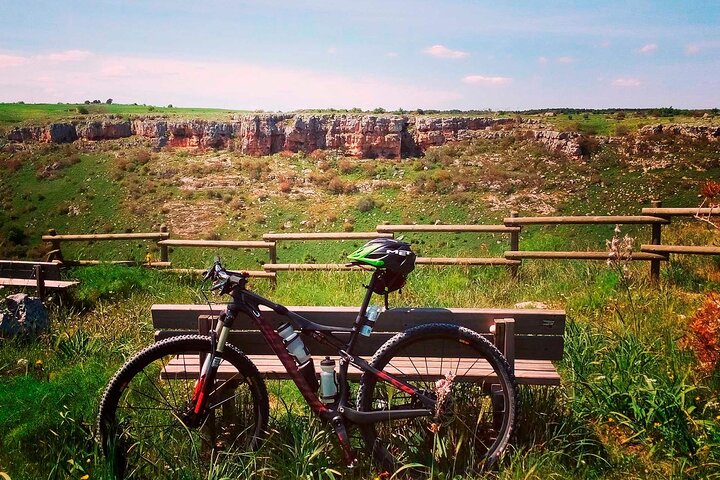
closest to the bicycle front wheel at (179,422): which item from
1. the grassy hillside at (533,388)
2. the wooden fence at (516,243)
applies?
the grassy hillside at (533,388)

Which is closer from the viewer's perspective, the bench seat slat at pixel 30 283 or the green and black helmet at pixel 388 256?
the green and black helmet at pixel 388 256

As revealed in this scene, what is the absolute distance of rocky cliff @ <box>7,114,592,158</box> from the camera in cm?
4866

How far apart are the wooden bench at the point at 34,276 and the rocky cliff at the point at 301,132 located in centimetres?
4113

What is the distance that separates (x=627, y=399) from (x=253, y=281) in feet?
23.1

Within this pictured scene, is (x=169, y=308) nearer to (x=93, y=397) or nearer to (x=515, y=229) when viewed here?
(x=93, y=397)

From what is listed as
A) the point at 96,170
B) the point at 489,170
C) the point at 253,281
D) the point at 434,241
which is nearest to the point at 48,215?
the point at 96,170

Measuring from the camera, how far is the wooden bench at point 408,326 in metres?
2.63

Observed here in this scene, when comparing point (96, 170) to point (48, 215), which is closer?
point (48, 215)

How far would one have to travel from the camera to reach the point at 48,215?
25.1 metres

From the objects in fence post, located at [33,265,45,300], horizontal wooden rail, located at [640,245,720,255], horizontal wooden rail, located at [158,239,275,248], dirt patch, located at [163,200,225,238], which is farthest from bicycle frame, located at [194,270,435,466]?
dirt patch, located at [163,200,225,238]

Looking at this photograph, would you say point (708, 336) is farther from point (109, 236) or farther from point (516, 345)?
point (109, 236)

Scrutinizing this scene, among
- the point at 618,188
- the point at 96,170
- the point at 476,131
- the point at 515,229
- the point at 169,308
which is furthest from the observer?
the point at 476,131

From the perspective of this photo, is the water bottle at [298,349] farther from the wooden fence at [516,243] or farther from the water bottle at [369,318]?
the wooden fence at [516,243]

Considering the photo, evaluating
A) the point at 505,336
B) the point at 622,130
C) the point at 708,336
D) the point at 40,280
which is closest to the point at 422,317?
the point at 505,336
